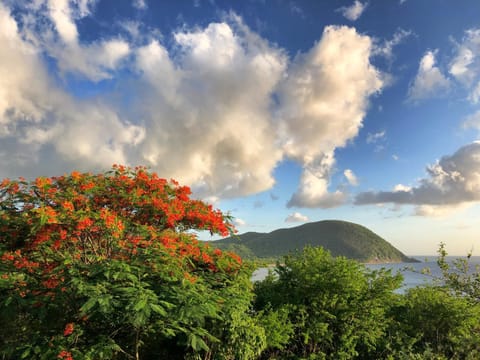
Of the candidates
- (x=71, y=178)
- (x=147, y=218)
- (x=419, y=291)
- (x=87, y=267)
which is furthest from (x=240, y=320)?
(x=419, y=291)

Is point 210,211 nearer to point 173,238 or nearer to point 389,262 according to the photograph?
point 173,238

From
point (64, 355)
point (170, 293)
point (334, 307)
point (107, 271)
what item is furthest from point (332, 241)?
point (107, 271)

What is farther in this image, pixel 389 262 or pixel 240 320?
pixel 389 262

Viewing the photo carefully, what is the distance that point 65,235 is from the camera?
6.27 metres

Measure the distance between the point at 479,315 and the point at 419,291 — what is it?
1.76m

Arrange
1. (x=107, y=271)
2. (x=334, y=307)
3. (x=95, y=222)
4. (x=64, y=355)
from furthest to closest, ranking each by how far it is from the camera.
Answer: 1. (x=334, y=307)
2. (x=95, y=222)
3. (x=64, y=355)
4. (x=107, y=271)

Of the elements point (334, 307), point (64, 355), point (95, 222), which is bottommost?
point (334, 307)

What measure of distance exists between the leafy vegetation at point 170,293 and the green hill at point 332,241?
406ft

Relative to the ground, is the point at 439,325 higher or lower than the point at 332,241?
lower

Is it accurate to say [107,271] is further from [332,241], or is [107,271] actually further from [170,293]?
[332,241]

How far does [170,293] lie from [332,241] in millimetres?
145950

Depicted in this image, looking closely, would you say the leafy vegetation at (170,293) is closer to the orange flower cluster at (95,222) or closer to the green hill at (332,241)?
the orange flower cluster at (95,222)

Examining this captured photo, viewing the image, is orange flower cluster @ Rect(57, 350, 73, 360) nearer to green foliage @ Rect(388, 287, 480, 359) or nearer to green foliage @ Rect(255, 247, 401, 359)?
green foliage @ Rect(255, 247, 401, 359)

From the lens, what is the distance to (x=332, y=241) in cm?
14400
